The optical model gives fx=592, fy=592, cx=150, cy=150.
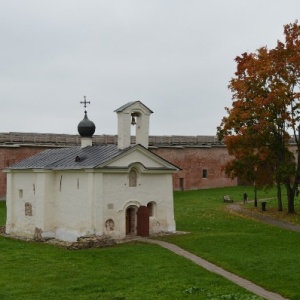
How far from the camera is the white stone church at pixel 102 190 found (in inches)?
1137

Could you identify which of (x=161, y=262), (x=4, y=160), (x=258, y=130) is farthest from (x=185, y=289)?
(x=4, y=160)

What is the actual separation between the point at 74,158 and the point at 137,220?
4.74 m

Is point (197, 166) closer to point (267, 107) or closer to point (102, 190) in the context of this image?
point (267, 107)

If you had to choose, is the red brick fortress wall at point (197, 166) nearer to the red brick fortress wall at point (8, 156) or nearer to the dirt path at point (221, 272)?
the red brick fortress wall at point (8, 156)

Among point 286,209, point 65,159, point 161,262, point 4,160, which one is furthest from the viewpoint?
point 4,160

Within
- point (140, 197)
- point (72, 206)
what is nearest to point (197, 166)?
point (140, 197)

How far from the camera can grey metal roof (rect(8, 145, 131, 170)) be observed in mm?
29438

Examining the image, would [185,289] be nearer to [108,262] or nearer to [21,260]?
[108,262]

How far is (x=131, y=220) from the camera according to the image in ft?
99.5

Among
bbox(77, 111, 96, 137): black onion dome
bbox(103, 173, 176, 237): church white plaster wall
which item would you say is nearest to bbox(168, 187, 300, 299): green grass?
bbox(103, 173, 176, 237): church white plaster wall

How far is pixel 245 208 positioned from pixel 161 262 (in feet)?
74.2

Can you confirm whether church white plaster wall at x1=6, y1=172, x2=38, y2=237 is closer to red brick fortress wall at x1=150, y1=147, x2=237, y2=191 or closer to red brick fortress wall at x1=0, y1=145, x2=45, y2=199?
red brick fortress wall at x1=0, y1=145, x2=45, y2=199

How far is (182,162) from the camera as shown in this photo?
201 ft

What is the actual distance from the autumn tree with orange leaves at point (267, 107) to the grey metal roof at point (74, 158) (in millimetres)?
11034
